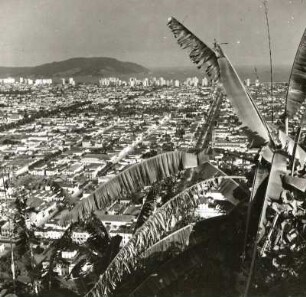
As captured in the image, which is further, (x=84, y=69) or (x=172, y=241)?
(x=84, y=69)

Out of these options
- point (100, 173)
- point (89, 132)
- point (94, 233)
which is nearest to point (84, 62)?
point (89, 132)

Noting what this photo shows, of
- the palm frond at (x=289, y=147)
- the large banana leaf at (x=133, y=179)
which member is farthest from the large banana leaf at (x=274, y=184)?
the large banana leaf at (x=133, y=179)

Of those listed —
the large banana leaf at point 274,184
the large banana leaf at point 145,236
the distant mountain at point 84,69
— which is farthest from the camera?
the distant mountain at point 84,69

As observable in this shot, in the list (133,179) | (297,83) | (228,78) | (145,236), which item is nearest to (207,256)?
(145,236)

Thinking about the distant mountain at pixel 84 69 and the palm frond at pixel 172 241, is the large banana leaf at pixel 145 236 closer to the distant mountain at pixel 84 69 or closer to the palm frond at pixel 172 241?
the palm frond at pixel 172 241

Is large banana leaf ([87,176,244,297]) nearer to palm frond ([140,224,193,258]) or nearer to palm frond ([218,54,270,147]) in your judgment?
palm frond ([140,224,193,258])

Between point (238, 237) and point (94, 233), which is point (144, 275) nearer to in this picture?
point (238, 237)

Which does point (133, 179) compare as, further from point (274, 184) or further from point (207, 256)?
point (274, 184)
